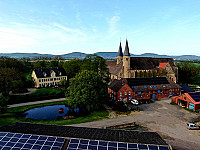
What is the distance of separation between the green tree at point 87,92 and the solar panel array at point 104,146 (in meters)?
18.8

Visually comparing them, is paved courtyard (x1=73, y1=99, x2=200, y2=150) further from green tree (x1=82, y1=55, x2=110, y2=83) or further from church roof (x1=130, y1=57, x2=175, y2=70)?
church roof (x1=130, y1=57, x2=175, y2=70)

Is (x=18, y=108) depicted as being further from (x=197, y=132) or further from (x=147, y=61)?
(x=147, y=61)

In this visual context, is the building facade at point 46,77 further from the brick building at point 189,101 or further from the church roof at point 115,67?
the brick building at point 189,101

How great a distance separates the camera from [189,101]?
33.0m

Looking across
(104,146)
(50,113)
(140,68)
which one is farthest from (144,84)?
(104,146)

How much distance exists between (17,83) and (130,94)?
112 feet

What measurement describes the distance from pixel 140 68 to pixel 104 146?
54492 millimetres

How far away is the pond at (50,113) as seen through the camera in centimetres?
2922

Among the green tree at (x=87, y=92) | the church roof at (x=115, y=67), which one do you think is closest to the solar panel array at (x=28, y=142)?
the green tree at (x=87, y=92)

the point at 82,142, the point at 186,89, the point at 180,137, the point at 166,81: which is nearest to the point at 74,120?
the point at 82,142

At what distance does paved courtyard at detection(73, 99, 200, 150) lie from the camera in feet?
63.8

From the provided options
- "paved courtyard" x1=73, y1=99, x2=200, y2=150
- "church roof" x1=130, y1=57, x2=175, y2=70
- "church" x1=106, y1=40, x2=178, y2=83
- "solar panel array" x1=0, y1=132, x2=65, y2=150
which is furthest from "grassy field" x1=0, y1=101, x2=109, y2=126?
"church roof" x1=130, y1=57, x2=175, y2=70

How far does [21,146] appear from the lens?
10367mm

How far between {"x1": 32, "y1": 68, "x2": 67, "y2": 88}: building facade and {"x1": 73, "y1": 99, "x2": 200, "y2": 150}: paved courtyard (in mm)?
41250
